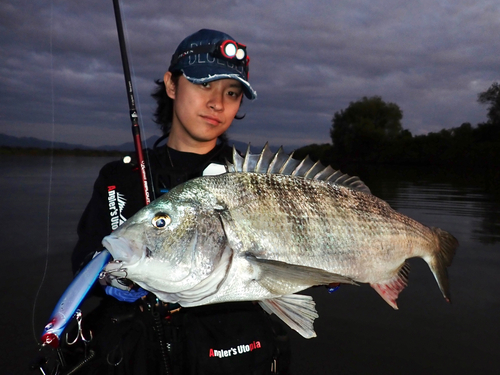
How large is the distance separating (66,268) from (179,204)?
5.90 meters

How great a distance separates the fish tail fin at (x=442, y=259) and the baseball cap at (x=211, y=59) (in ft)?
6.43

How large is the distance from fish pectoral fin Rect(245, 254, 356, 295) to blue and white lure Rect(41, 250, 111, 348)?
764 millimetres

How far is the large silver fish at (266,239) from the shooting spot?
170cm

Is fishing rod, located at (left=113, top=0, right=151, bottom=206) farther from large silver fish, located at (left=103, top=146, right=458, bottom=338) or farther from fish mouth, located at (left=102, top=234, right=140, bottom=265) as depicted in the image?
fish mouth, located at (left=102, top=234, right=140, bottom=265)

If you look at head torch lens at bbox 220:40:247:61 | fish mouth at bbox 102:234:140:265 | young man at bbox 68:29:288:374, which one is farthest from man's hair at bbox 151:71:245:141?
fish mouth at bbox 102:234:140:265

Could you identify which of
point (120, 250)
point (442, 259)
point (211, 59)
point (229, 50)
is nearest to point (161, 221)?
point (120, 250)

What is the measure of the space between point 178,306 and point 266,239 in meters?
0.97

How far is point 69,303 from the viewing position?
145 cm

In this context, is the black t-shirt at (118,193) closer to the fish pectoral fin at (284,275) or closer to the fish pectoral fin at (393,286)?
the fish pectoral fin at (284,275)

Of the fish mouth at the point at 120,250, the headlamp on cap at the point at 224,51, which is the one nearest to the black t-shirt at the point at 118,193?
the headlamp on cap at the point at 224,51

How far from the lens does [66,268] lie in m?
6.56

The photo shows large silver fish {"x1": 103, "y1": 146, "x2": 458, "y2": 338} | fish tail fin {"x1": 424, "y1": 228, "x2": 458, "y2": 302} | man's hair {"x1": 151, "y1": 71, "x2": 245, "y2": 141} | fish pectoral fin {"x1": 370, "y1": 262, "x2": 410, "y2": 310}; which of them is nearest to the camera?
large silver fish {"x1": 103, "y1": 146, "x2": 458, "y2": 338}

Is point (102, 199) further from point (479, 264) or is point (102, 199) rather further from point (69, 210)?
point (69, 210)

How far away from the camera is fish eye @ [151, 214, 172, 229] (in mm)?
1750
